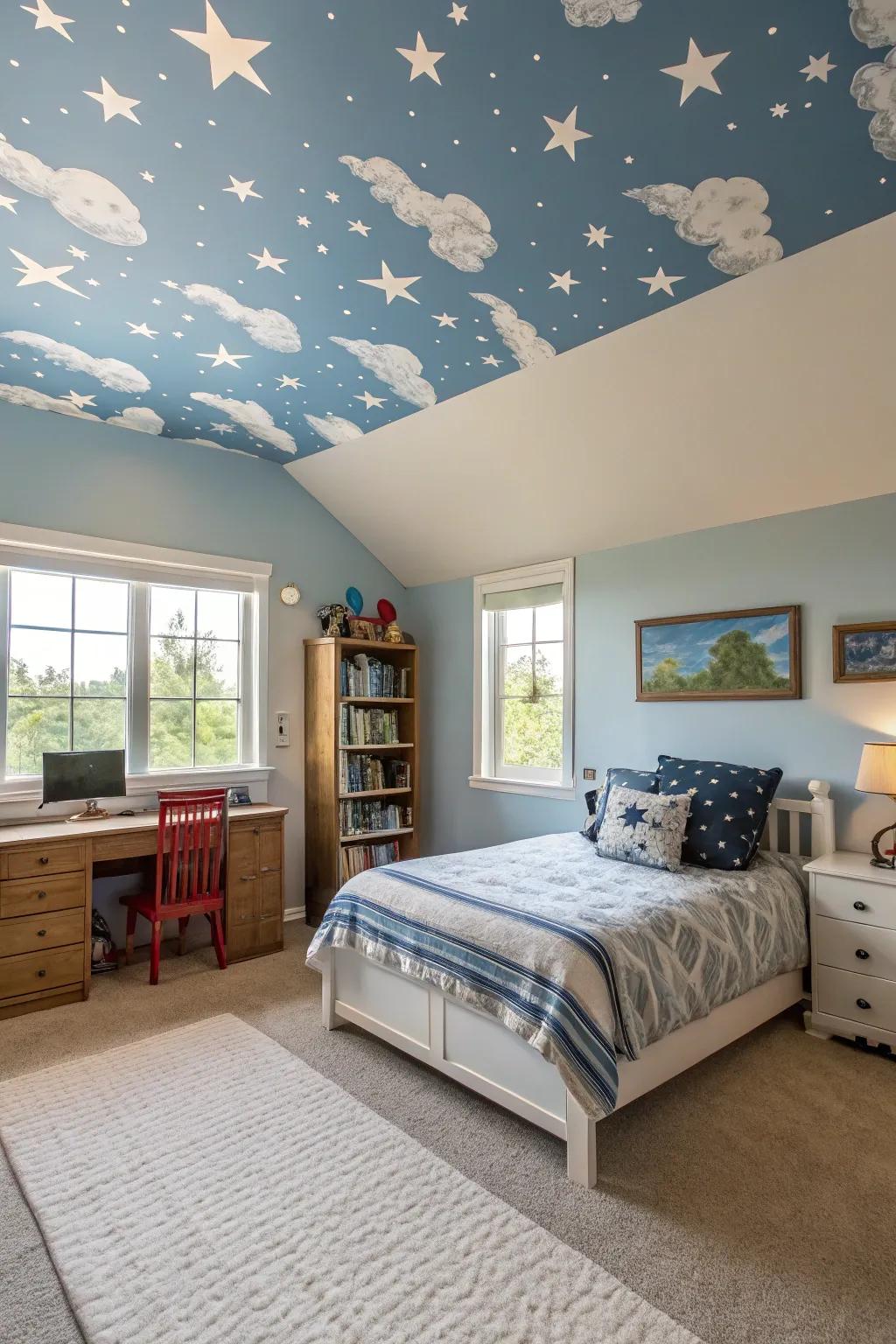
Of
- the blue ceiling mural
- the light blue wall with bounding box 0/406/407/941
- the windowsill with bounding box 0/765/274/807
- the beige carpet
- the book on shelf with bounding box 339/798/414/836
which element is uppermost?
the blue ceiling mural

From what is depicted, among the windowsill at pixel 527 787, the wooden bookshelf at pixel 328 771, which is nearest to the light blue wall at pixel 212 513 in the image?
the wooden bookshelf at pixel 328 771

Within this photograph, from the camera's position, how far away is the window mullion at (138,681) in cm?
404

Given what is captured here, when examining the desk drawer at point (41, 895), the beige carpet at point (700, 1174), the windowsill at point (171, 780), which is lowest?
the beige carpet at point (700, 1174)

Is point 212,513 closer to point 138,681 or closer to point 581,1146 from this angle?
point 138,681

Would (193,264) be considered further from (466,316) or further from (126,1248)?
(126,1248)

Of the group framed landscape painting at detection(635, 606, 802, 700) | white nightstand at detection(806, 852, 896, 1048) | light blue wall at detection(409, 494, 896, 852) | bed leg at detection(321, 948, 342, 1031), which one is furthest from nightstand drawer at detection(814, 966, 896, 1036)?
bed leg at detection(321, 948, 342, 1031)

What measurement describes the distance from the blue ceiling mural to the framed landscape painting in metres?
1.48

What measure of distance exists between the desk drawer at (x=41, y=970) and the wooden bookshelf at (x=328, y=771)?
148cm

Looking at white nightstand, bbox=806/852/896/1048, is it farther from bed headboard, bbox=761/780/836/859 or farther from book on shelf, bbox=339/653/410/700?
book on shelf, bbox=339/653/410/700

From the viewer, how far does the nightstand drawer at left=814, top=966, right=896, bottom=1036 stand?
272 centimetres

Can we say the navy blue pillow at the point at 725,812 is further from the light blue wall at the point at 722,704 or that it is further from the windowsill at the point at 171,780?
the windowsill at the point at 171,780

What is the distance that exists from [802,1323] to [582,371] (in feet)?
10.1

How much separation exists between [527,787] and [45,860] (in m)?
2.57

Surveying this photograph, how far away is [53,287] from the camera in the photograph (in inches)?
110
